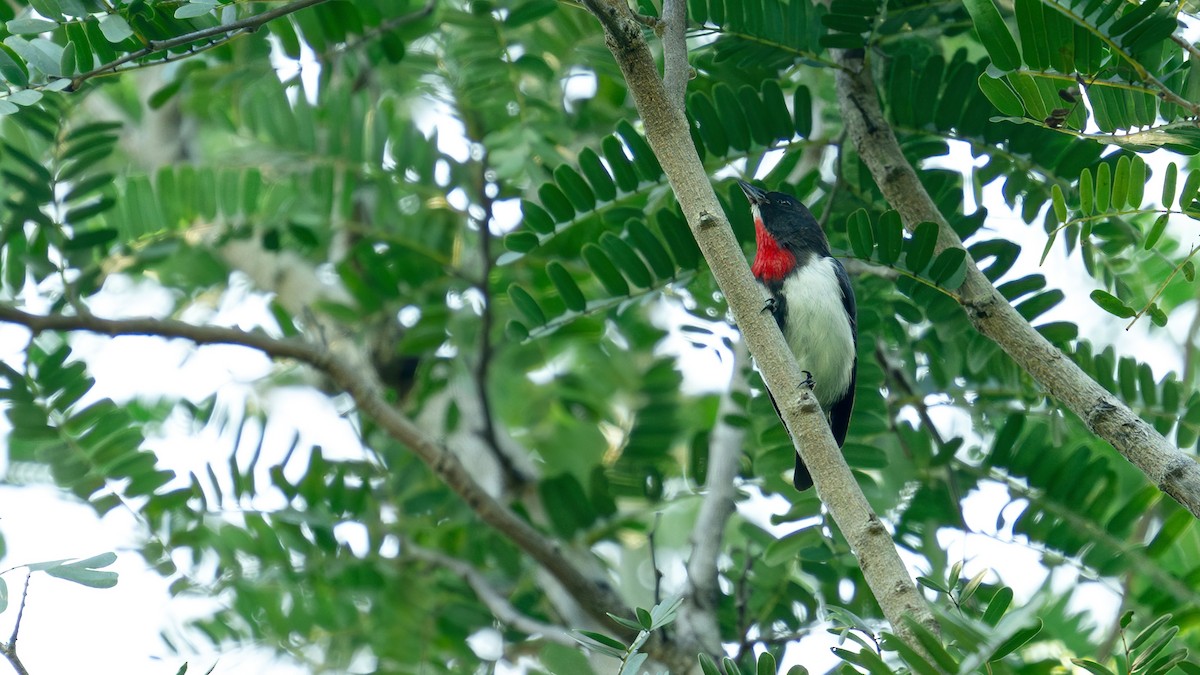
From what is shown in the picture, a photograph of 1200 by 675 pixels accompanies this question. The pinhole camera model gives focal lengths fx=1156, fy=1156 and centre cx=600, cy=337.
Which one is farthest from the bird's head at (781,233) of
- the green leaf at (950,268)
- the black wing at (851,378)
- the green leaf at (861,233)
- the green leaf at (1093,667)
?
the green leaf at (1093,667)

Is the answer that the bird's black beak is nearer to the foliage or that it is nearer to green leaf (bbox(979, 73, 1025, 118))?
the foliage

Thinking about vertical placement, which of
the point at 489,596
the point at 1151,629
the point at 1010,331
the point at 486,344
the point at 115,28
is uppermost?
the point at 115,28

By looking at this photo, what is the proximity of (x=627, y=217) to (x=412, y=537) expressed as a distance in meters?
2.10

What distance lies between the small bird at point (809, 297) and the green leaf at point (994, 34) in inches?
50.8

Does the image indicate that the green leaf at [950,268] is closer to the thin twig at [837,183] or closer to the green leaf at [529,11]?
the thin twig at [837,183]

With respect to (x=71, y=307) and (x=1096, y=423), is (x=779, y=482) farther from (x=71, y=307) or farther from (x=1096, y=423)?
(x=71, y=307)

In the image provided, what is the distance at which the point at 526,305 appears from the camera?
3.30 metres

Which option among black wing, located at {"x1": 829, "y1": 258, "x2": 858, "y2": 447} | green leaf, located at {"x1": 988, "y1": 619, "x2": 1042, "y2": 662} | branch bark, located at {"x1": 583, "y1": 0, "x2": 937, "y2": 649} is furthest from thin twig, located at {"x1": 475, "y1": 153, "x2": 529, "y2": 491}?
green leaf, located at {"x1": 988, "y1": 619, "x2": 1042, "y2": 662}

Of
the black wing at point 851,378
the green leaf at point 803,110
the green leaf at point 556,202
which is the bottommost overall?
the black wing at point 851,378

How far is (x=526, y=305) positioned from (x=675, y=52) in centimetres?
114

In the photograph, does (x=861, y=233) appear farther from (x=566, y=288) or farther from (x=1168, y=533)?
(x=1168, y=533)

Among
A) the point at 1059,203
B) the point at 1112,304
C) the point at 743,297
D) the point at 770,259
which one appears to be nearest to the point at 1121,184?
the point at 1059,203

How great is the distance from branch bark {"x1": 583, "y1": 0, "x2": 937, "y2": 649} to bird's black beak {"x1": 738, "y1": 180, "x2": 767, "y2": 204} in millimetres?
1215

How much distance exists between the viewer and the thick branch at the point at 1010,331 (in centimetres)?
204
